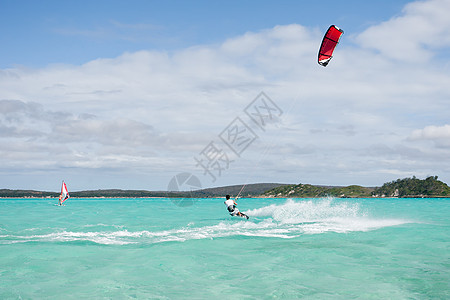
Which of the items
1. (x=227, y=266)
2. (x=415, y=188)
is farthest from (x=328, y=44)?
(x=415, y=188)

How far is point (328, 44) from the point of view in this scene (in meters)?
13.5

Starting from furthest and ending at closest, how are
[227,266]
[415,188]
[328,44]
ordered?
[415,188] → [328,44] → [227,266]

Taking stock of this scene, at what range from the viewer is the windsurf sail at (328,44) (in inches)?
510

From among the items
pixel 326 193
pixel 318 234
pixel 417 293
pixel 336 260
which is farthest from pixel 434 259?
pixel 326 193

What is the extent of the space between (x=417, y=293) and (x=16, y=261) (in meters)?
11.0

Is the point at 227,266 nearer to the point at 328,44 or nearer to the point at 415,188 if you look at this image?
the point at 328,44

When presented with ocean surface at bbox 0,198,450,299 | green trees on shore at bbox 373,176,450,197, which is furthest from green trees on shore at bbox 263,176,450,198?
ocean surface at bbox 0,198,450,299

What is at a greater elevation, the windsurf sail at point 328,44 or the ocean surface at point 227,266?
the windsurf sail at point 328,44

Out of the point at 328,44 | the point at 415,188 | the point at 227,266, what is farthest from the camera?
the point at 415,188

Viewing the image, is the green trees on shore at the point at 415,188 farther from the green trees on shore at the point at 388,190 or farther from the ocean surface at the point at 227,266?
the ocean surface at the point at 227,266

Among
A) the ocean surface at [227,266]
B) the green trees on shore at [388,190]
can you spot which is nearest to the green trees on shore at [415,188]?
the green trees on shore at [388,190]

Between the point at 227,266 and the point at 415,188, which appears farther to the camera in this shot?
the point at 415,188

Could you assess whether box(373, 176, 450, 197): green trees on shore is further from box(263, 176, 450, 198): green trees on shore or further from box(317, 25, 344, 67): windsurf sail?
box(317, 25, 344, 67): windsurf sail

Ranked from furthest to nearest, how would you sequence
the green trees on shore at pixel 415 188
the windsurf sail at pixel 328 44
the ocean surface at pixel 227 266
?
the green trees on shore at pixel 415 188 → the windsurf sail at pixel 328 44 → the ocean surface at pixel 227 266
